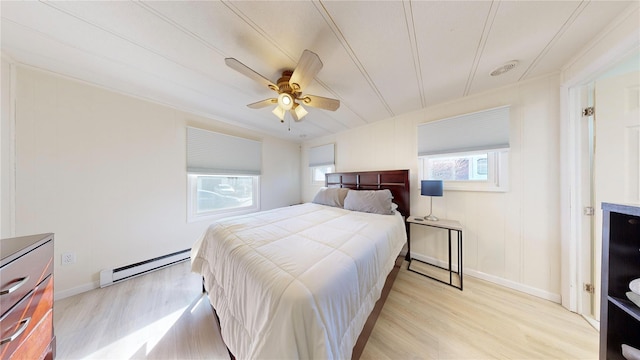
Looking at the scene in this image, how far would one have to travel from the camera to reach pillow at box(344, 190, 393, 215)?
90.6 inches

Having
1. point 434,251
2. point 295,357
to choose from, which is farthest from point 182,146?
point 434,251

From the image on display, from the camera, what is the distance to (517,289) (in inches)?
74.2

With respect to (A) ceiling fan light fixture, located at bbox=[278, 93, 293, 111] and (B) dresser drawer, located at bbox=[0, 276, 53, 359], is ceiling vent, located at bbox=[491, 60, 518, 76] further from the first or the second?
(B) dresser drawer, located at bbox=[0, 276, 53, 359]

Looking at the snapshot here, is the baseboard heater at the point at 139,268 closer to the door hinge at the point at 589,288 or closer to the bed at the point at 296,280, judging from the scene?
the bed at the point at 296,280

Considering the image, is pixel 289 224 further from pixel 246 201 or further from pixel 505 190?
pixel 505 190

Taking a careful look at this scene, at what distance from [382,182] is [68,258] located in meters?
3.85

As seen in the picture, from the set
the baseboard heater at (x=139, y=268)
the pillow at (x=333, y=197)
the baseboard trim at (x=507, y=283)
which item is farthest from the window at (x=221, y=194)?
the baseboard trim at (x=507, y=283)

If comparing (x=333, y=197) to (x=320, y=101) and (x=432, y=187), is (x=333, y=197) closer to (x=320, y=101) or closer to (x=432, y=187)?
(x=432, y=187)

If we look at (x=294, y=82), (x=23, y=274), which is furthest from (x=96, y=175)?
(x=294, y=82)

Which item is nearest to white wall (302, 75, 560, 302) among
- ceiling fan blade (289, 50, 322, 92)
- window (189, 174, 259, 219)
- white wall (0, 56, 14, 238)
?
ceiling fan blade (289, 50, 322, 92)

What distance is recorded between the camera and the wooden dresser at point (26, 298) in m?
0.71

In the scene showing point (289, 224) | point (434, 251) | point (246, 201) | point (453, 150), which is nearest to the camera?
point (289, 224)

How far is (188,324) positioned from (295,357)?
4.59 ft

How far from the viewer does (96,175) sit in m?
1.95
